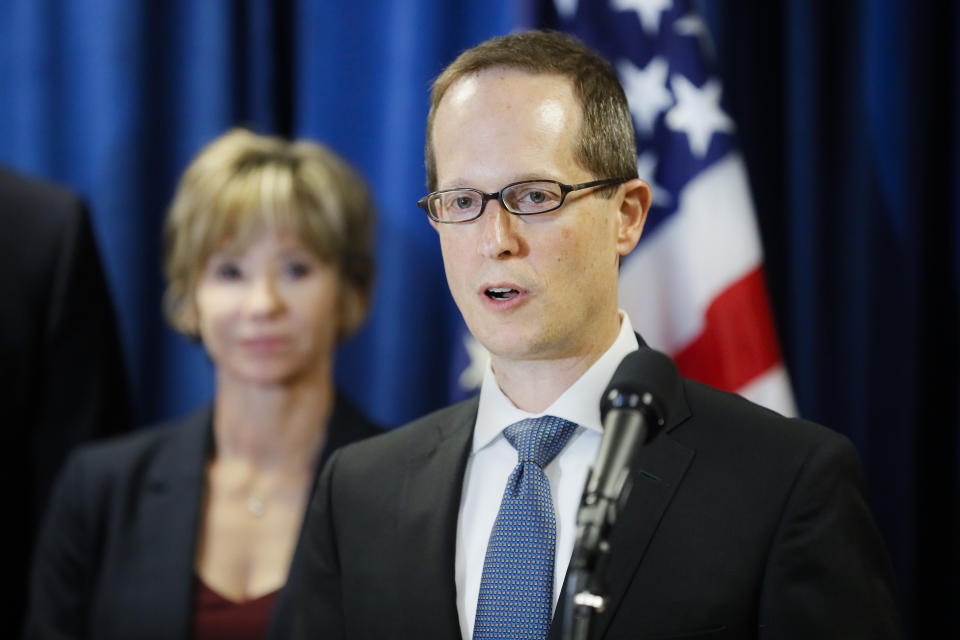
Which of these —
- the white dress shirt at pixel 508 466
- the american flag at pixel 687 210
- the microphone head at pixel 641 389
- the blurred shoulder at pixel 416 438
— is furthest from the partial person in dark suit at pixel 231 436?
the microphone head at pixel 641 389

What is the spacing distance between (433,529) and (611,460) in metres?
0.37

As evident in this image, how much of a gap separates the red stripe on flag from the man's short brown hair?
34.4 inches

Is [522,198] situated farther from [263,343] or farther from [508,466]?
[263,343]

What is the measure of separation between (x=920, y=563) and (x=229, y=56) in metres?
1.89

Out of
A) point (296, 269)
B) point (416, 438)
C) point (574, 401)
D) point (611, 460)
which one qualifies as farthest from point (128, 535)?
point (611, 460)

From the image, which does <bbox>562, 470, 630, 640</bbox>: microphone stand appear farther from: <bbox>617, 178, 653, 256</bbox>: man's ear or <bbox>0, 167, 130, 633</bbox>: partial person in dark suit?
<bbox>0, 167, 130, 633</bbox>: partial person in dark suit

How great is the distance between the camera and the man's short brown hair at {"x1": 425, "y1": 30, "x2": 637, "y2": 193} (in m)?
1.19

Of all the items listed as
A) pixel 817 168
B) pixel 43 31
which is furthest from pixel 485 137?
pixel 43 31

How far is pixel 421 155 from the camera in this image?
2609 mm

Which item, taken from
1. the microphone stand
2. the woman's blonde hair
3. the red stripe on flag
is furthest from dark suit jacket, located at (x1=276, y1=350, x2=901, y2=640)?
the woman's blonde hair

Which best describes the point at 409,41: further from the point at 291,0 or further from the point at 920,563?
the point at 920,563

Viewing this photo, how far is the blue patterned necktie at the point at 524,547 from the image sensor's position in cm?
115

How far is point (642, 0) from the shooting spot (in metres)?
2.17

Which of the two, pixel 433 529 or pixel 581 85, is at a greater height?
pixel 581 85
